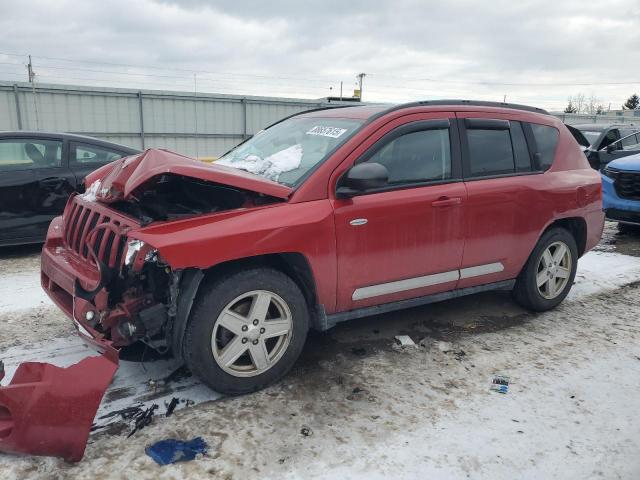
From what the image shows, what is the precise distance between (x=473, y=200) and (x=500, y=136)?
723 mm

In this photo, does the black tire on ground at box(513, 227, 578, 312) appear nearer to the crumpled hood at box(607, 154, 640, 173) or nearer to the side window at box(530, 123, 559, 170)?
the side window at box(530, 123, 559, 170)

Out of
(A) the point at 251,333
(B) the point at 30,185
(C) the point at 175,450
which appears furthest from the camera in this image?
(B) the point at 30,185

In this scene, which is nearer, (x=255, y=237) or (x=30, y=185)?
(x=255, y=237)

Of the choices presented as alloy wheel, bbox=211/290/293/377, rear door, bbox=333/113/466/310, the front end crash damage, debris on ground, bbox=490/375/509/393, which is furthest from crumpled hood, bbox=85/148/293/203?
debris on ground, bbox=490/375/509/393

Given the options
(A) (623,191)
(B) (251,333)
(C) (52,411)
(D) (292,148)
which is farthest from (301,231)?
(A) (623,191)

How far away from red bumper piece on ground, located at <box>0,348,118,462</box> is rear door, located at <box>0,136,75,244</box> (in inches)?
158

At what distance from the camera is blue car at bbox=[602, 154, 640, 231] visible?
7.90 meters

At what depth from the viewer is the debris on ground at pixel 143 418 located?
2860 millimetres

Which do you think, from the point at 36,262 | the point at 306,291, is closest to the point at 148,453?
the point at 306,291

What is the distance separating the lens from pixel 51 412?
250 centimetres

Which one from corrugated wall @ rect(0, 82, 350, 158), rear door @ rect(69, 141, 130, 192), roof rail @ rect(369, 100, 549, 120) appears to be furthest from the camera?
corrugated wall @ rect(0, 82, 350, 158)

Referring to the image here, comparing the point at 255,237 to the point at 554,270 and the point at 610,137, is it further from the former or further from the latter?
the point at 610,137

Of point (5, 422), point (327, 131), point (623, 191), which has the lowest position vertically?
point (5, 422)

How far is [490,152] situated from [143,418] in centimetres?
317
